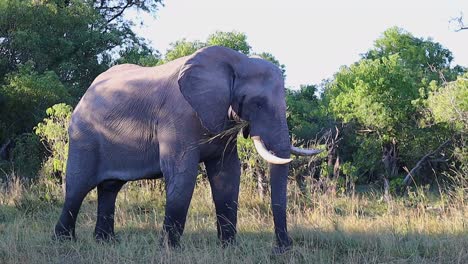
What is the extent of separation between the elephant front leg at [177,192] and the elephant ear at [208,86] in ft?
1.52

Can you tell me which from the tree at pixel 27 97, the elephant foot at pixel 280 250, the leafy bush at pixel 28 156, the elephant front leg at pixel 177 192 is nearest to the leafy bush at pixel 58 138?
the leafy bush at pixel 28 156

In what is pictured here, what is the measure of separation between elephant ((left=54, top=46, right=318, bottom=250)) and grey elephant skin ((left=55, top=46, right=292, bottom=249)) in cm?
1

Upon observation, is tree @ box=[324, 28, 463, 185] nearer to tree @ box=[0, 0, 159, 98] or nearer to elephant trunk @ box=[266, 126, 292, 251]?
tree @ box=[0, 0, 159, 98]

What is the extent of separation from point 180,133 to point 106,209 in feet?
6.02

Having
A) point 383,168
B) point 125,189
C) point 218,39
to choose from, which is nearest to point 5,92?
point 218,39

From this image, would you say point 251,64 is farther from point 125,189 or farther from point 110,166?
point 125,189

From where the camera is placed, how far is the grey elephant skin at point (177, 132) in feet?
21.2

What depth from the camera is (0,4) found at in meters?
18.0

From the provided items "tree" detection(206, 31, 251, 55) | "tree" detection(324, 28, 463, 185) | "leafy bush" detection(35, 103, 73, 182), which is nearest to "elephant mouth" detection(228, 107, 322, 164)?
"leafy bush" detection(35, 103, 73, 182)

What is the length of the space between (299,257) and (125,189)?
5557 millimetres

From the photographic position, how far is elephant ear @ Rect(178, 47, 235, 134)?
6.49m

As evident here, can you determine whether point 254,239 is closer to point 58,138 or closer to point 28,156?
point 58,138

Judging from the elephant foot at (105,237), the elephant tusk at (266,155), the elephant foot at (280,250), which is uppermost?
the elephant tusk at (266,155)

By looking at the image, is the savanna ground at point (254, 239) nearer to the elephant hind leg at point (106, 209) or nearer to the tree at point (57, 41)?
the elephant hind leg at point (106, 209)
